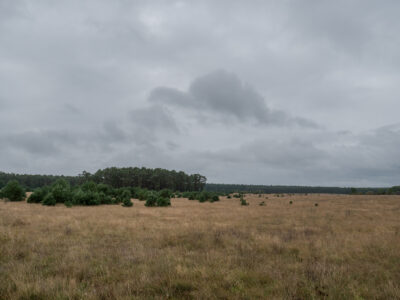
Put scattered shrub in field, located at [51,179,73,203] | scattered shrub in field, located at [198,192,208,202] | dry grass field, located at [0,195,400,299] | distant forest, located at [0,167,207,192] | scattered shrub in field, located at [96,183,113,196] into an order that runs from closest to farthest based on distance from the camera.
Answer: dry grass field, located at [0,195,400,299] < scattered shrub in field, located at [51,179,73,203] < scattered shrub in field, located at [96,183,113,196] < scattered shrub in field, located at [198,192,208,202] < distant forest, located at [0,167,207,192]

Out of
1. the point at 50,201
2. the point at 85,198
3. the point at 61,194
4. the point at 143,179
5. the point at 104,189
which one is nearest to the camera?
the point at 50,201

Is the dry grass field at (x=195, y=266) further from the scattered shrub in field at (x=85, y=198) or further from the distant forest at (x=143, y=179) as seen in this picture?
the distant forest at (x=143, y=179)

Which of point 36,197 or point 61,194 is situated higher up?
point 61,194

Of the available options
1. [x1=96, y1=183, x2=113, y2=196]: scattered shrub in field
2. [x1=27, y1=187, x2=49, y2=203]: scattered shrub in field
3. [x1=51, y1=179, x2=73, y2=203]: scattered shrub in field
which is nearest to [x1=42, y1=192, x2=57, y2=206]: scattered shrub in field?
[x1=51, y1=179, x2=73, y2=203]: scattered shrub in field

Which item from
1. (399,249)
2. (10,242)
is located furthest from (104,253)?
(399,249)

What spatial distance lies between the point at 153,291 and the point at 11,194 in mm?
34999

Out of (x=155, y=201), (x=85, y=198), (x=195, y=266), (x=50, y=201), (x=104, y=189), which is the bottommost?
(x=155, y=201)

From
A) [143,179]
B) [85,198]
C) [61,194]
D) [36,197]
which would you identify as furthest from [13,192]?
[143,179]

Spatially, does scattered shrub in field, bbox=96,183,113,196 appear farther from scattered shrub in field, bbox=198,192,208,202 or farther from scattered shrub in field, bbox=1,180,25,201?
scattered shrub in field, bbox=198,192,208,202

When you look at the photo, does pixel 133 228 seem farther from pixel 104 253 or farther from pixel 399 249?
pixel 399 249

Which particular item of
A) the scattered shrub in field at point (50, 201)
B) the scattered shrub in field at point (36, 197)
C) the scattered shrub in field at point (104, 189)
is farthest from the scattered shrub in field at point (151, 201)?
the scattered shrub in field at point (36, 197)

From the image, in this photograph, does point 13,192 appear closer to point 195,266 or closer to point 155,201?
point 155,201

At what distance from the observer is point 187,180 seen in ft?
364

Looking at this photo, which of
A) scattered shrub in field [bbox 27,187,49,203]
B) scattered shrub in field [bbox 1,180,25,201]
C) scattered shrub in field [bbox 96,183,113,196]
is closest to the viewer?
scattered shrub in field [bbox 27,187,49,203]
